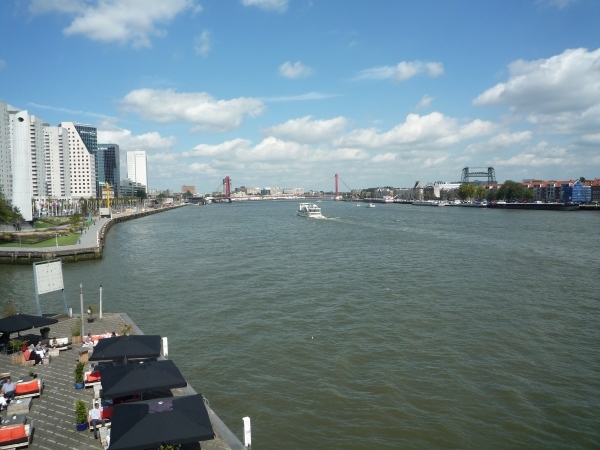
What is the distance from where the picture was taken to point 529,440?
26.3 feet

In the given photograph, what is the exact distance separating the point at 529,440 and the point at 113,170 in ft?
589

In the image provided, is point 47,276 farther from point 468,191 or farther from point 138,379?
point 468,191

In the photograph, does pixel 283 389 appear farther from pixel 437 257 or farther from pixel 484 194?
pixel 484 194

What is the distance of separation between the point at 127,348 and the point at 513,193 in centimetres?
12041

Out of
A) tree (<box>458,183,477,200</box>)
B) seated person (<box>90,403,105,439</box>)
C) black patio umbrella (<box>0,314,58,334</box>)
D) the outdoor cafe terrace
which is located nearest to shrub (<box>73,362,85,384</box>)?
the outdoor cafe terrace

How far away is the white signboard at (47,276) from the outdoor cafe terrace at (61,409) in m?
1.50

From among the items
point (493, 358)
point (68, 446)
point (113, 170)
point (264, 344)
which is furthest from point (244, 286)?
point (113, 170)

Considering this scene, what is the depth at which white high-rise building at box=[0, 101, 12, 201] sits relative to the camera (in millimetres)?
60447

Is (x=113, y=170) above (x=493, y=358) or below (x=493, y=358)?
above

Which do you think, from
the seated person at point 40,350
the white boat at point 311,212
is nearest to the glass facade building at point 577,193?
the white boat at point 311,212

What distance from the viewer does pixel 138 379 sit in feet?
23.8

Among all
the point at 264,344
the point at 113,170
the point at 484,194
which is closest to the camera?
the point at 264,344

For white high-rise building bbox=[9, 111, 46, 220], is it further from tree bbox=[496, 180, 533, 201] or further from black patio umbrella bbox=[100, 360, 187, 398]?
tree bbox=[496, 180, 533, 201]

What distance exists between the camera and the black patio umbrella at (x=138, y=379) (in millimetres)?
7004
